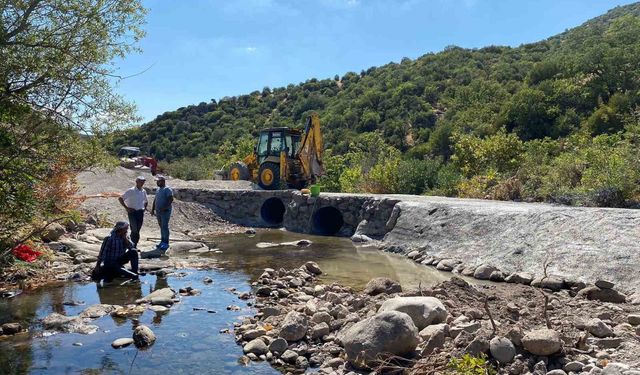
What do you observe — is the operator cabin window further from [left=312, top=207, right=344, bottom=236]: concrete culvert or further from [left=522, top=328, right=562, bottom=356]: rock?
[left=522, top=328, right=562, bottom=356]: rock

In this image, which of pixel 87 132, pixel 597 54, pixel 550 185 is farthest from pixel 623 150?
pixel 597 54

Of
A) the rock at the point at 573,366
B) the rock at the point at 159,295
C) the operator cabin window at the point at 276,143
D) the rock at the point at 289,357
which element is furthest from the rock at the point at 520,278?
the operator cabin window at the point at 276,143

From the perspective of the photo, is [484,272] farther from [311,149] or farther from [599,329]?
[311,149]

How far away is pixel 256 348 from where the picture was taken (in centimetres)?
604

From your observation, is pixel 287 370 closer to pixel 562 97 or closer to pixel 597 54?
pixel 562 97

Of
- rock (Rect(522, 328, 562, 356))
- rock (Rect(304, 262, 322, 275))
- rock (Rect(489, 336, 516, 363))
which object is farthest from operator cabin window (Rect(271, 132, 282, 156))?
rock (Rect(522, 328, 562, 356))

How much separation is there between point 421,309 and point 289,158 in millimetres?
15011

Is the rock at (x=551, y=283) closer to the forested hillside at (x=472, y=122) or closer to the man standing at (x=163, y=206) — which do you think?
the forested hillside at (x=472, y=122)

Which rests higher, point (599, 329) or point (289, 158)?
point (289, 158)

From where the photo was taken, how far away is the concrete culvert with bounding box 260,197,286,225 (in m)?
20.4

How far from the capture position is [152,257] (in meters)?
11.6

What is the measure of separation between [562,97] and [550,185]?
15.4 meters

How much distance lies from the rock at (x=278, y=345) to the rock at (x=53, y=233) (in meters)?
6.93

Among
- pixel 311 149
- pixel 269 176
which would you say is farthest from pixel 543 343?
pixel 269 176
